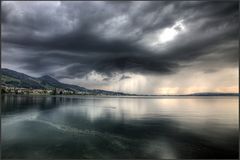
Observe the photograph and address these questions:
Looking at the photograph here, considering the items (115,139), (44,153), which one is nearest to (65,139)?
(44,153)

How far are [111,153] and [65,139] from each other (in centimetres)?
737

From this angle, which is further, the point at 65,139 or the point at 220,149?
the point at 65,139

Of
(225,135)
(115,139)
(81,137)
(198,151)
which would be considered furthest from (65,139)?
(225,135)

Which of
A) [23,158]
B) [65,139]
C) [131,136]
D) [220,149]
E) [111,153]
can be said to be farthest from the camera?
[131,136]

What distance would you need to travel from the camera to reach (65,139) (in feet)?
65.7

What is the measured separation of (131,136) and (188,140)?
7496 mm

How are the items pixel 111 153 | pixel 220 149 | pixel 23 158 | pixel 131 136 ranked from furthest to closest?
1. pixel 131 136
2. pixel 220 149
3. pixel 111 153
4. pixel 23 158

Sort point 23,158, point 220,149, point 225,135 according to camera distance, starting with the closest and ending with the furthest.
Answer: point 23,158 → point 220,149 → point 225,135

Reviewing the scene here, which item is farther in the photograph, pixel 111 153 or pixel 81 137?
pixel 81 137

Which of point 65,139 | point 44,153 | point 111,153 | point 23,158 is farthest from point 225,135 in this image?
point 23,158

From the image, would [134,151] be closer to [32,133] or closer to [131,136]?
[131,136]

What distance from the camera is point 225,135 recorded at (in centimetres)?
2378

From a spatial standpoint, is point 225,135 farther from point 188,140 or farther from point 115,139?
point 115,139

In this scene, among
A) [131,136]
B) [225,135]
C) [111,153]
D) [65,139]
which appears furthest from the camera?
[225,135]
